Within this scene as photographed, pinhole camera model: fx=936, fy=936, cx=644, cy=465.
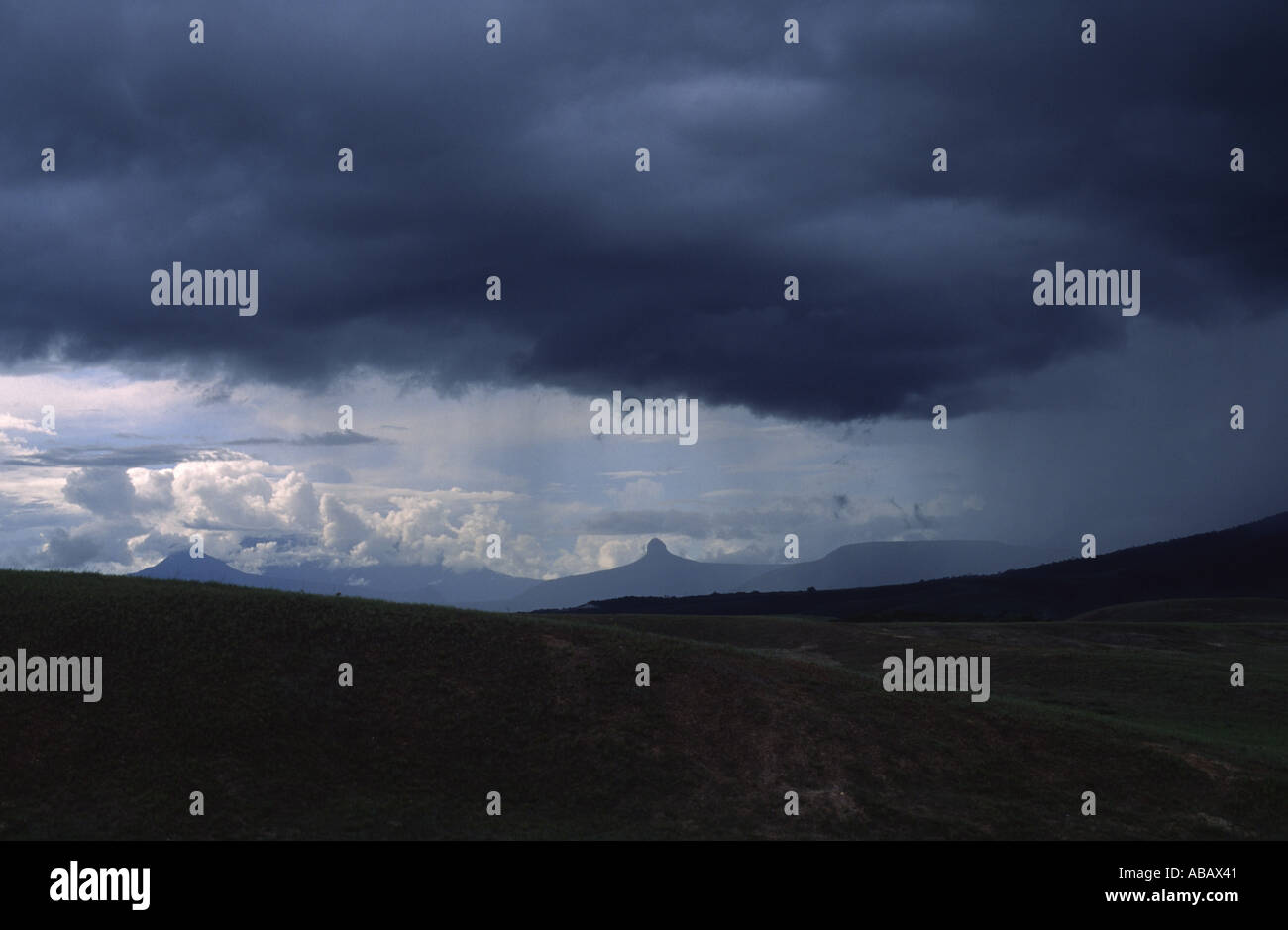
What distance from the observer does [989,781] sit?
3656cm

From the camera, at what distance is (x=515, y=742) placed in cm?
3731

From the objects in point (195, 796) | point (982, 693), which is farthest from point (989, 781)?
point (195, 796)

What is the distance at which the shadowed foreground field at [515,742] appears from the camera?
105 ft

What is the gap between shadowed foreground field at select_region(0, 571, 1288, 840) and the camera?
32125mm

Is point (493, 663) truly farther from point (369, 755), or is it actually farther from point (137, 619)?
point (137, 619)

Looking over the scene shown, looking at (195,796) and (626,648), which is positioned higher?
(626,648)
